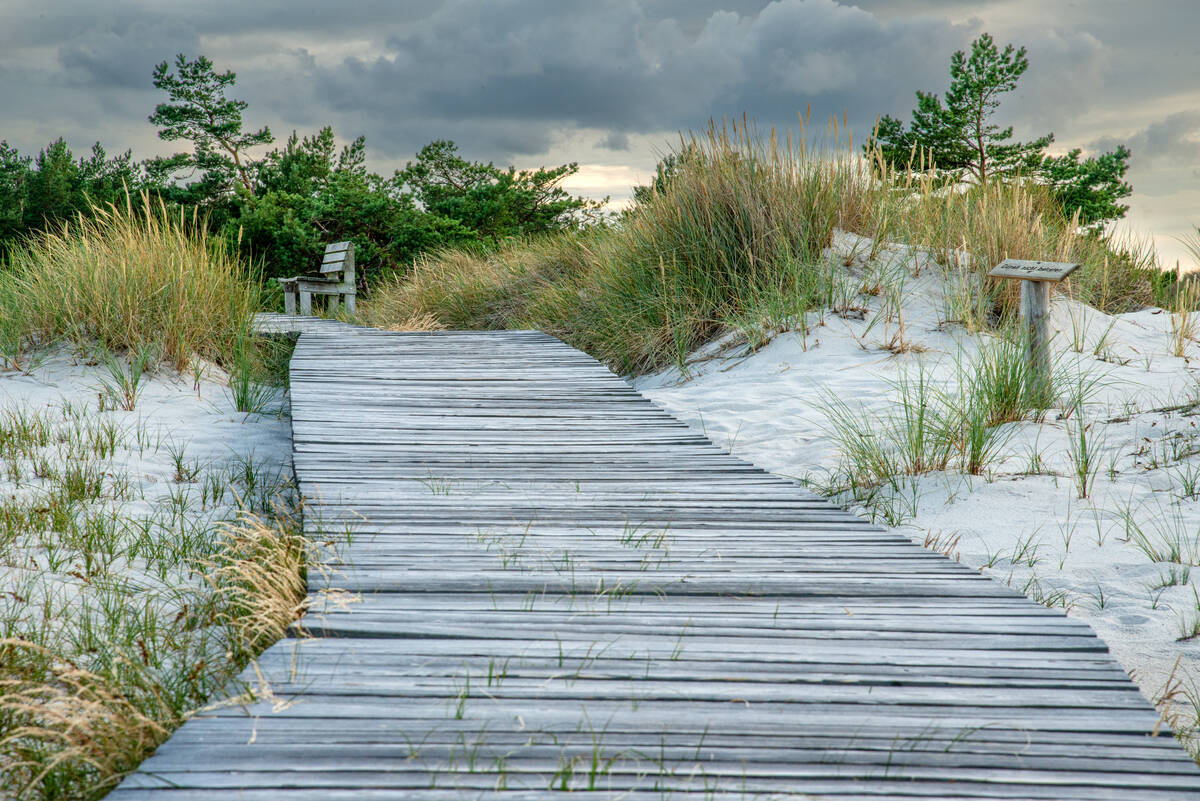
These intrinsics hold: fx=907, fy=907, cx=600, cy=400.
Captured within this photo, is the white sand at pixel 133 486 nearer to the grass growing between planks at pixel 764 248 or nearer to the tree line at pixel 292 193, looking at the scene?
the grass growing between planks at pixel 764 248

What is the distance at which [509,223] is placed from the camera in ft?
64.7

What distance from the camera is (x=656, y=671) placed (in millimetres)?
1950

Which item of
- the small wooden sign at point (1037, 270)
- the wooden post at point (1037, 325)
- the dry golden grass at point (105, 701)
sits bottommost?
the dry golden grass at point (105, 701)

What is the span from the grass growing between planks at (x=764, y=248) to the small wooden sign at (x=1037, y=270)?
3.14ft

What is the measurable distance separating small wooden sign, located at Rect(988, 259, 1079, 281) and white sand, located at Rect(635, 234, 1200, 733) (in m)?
0.50

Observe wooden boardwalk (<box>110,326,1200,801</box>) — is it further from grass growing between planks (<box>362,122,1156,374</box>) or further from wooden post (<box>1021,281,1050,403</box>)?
grass growing between planks (<box>362,122,1156,374</box>)

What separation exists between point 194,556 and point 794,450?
10.1ft

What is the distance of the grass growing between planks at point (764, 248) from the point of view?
22.8 ft

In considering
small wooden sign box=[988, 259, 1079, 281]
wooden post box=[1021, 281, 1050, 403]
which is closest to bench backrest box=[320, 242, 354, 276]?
small wooden sign box=[988, 259, 1079, 281]

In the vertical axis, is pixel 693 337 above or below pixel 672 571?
above

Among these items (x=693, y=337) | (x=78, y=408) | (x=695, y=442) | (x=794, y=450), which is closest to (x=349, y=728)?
(x=695, y=442)

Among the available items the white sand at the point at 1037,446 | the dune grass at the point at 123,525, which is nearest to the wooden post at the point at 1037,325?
the white sand at the point at 1037,446

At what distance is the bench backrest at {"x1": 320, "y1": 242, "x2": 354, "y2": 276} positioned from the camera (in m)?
12.1

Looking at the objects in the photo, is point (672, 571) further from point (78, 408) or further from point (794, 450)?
point (78, 408)
